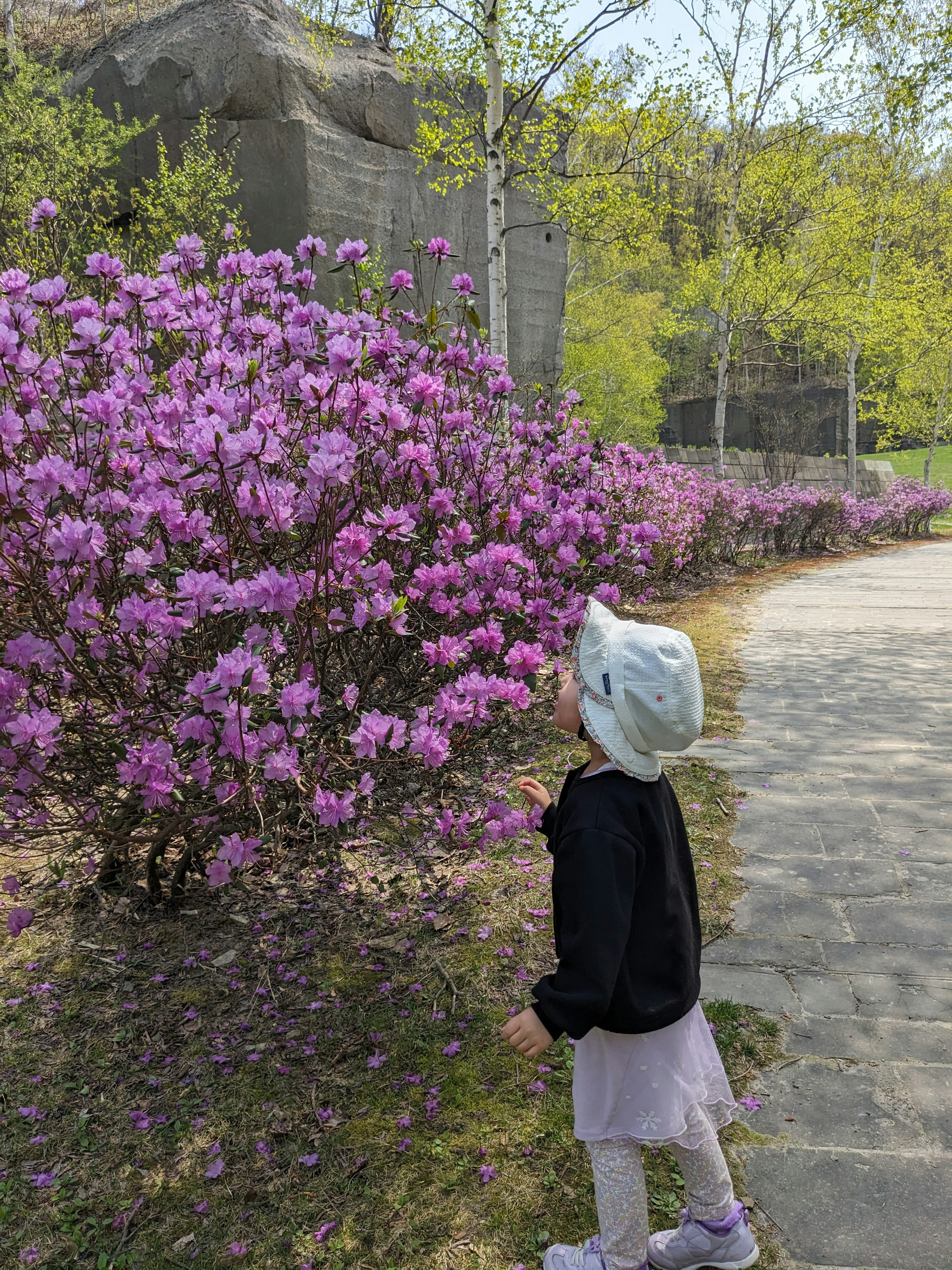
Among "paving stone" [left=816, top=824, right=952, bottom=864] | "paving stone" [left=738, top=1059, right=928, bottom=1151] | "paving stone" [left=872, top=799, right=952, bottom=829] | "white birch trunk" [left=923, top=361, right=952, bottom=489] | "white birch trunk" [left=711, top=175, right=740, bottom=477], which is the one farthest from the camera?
"white birch trunk" [left=923, top=361, right=952, bottom=489]

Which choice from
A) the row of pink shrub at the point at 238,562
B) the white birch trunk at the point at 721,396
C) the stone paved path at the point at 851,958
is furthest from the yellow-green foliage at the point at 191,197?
the stone paved path at the point at 851,958

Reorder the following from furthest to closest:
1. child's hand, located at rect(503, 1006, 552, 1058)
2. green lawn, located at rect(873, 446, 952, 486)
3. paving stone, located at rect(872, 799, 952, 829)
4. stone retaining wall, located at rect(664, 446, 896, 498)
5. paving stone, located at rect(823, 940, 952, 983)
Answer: green lawn, located at rect(873, 446, 952, 486) → stone retaining wall, located at rect(664, 446, 896, 498) → paving stone, located at rect(872, 799, 952, 829) → paving stone, located at rect(823, 940, 952, 983) → child's hand, located at rect(503, 1006, 552, 1058)

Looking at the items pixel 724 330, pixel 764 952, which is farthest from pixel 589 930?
pixel 724 330

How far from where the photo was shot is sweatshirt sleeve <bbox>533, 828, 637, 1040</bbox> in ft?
4.70

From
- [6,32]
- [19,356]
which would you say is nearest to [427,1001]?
[19,356]

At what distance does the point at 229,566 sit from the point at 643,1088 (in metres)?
1.51

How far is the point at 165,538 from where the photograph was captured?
2432 millimetres

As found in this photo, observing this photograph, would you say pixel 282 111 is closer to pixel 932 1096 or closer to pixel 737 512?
pixel 737 512

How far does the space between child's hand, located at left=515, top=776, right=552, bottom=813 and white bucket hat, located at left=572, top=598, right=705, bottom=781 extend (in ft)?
1.06

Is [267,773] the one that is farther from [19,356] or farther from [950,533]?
[950,533]

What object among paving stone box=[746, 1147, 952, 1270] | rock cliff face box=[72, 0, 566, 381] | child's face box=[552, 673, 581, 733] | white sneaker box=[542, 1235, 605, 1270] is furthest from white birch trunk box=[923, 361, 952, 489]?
white sneaker box=[542, 1235, 605, 1270]

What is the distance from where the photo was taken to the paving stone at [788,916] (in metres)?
2.86

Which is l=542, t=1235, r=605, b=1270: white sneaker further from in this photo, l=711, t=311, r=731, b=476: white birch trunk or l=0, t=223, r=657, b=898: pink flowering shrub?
l=711, t=311, r=731, b=476: white birch trunk

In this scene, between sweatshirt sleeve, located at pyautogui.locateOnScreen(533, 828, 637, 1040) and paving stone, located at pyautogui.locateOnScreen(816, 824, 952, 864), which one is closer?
sweatshirt sleeve, located at pyautogui.locateOnScreen(533, 828, 637, 1040)
